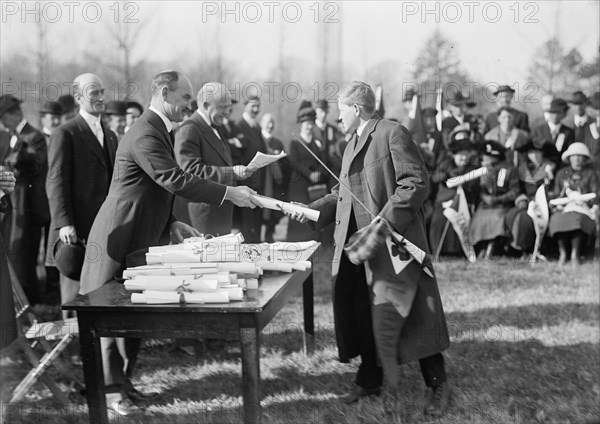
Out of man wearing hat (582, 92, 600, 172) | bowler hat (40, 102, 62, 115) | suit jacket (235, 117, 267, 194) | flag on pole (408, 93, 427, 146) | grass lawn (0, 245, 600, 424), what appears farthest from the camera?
man wearing hat (582, 92, 600, 172)

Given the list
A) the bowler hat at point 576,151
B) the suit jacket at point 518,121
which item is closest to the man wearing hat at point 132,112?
the suit jacket at point 518,121

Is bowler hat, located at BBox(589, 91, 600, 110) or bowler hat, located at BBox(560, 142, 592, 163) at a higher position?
bowler hat, located at BBox(589, 91, 600, 110)

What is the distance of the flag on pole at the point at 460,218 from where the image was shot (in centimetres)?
930

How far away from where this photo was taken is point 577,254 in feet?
29.4

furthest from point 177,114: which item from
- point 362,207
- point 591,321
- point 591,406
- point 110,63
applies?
point 110,63

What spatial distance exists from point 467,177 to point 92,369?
6809mm

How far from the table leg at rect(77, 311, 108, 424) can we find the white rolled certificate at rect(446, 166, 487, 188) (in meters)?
6.59

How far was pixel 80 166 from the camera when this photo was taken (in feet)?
15.4

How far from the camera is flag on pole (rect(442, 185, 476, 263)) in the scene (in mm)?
9297

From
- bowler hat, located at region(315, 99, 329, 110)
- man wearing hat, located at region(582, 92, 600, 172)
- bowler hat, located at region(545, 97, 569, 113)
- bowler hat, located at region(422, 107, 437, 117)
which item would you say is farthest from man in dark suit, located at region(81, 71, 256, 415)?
bowler hat, located at region(545, 97, 569, 113)

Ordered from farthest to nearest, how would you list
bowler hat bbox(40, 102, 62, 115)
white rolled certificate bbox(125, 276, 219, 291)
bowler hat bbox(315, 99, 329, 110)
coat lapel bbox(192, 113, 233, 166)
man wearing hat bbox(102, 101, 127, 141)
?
bowler hat bbox(315, 99, 329, 110)
bowler hat bbox(40, 102, 62, 115)
man wearing hat bbox(102, 101, 127, 141)
coat lapel bbox(192, 113, 233, 166)
white rolled certificate bbox(125, 276, 219, 291)

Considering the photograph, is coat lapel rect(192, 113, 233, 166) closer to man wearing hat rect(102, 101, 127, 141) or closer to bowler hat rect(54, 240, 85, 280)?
bowler hat rect(54, 240, 85, 280)

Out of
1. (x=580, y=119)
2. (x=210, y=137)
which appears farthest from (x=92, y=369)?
(x=580, y=119)

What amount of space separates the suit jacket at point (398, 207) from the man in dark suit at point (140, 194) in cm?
71
